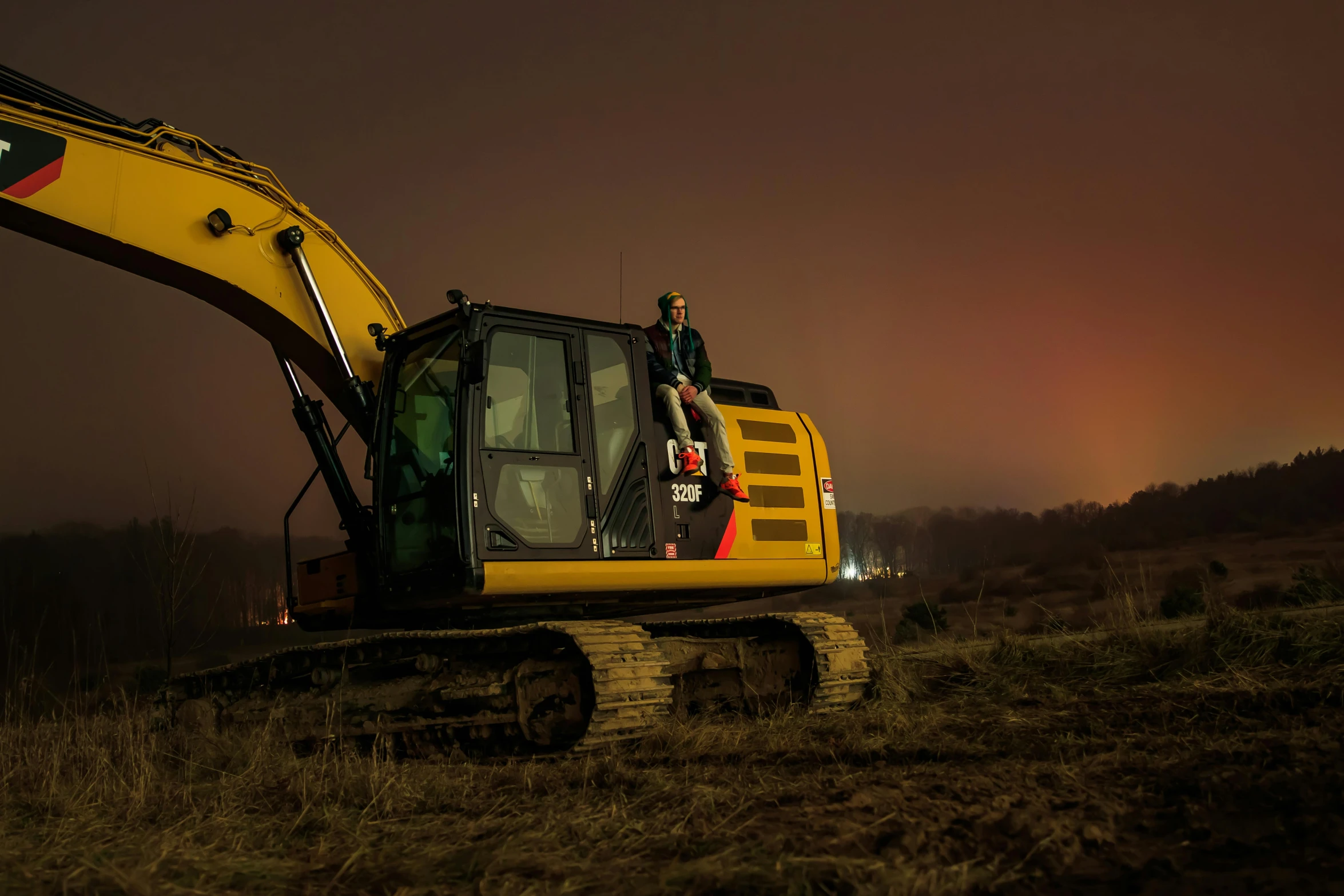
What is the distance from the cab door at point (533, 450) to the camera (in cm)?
684

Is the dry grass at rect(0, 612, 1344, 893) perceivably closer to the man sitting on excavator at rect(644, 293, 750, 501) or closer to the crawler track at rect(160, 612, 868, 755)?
the crawler track at rect(160, 612, 868, 755)

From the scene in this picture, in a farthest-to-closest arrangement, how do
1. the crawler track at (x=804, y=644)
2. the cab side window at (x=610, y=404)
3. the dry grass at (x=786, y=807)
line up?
the crawler track at (x=804, y=644), the cab side window at (x=610, y=404), the dry grass at (x=786, y=807)

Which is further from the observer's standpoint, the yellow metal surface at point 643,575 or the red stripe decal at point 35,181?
the red stripe decal at point 35,181

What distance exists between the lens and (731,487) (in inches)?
319

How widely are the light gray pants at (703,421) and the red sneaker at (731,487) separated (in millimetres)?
63

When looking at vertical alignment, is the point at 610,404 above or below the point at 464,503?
above

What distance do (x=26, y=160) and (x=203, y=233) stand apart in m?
1.20

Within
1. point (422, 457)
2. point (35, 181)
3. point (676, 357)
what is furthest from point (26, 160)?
point (676, 357)

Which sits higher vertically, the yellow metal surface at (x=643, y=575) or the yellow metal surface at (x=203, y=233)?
the yellow metal surface at (x=203, y=233)

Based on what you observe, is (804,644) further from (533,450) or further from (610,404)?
(533,450)

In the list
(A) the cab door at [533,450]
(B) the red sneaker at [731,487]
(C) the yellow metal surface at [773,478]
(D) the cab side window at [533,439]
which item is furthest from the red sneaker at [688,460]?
(D) the cab side window at [533,439]

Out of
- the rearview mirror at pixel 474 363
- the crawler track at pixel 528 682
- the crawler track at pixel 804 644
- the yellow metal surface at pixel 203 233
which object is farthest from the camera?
the crawler track at pixel 804 644

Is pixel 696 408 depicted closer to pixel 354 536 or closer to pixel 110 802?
pixel 354 536

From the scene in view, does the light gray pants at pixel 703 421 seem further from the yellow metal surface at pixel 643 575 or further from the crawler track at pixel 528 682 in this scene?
the crawler track at pixel 528 682
